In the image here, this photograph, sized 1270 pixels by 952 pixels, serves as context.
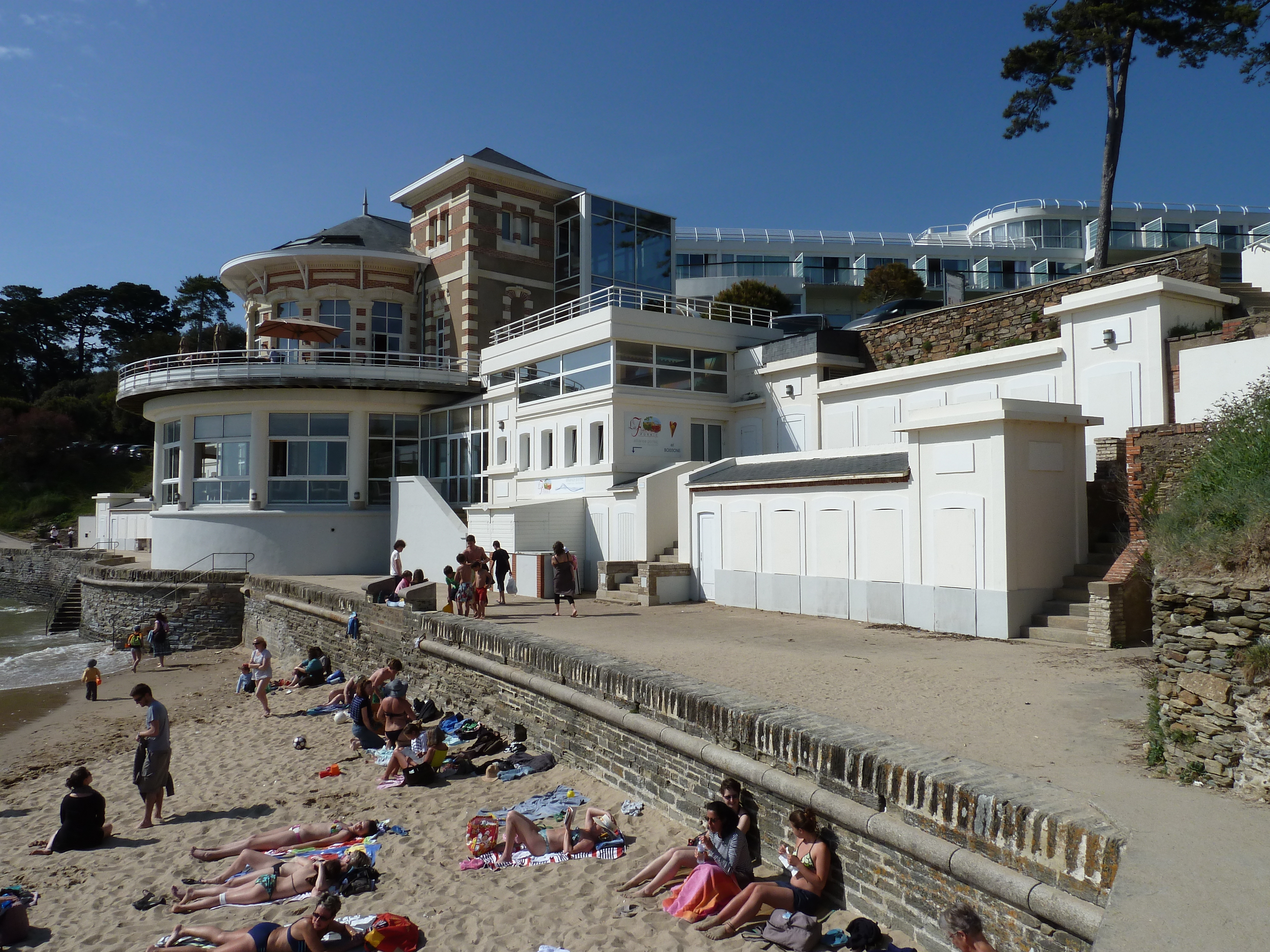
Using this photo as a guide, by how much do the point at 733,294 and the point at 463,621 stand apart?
83.3 ft

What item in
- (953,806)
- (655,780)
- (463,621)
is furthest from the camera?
(463,621)

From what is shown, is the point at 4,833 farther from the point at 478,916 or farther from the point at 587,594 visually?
the point at 587,594

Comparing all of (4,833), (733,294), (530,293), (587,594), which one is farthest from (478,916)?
(733,294)

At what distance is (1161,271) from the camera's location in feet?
50.7

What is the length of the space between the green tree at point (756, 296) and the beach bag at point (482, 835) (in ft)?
91.6

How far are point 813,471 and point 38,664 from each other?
72.1 ft

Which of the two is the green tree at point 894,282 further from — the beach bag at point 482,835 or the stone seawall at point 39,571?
the stone seawall at point 39,571

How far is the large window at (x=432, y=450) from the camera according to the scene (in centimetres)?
2619

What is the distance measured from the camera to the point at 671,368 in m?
22.3

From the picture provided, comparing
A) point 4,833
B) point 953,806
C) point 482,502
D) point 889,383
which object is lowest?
point 4,833

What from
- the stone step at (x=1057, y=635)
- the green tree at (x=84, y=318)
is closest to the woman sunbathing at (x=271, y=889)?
the stone step at (x=1057, y=635)

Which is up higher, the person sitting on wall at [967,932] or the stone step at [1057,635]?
the stone step at [1057,635]

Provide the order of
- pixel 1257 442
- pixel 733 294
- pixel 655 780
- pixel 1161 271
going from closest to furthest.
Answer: pixel 1257 442 → pixel 655 780 → pixel 1161 271 → pixel 733 294

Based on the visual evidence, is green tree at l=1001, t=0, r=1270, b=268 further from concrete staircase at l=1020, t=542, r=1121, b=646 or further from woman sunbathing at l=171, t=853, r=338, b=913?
woman sunbathing at l=171, t=853, r=338, b=913
